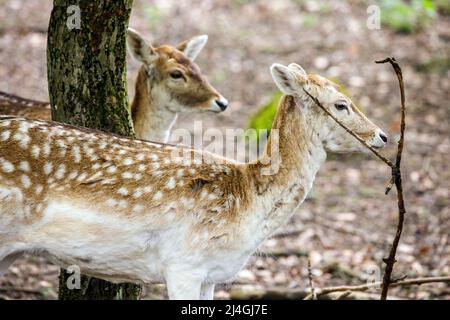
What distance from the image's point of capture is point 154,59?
24.6 ft

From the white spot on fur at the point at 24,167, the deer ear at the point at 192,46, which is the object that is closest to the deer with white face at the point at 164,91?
the deer ear at the point at 192,46

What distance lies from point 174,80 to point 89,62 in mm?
2079

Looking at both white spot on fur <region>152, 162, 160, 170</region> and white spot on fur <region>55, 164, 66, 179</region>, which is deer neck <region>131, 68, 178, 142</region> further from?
white spot on fur <region>55, 164, 66, 179</region>

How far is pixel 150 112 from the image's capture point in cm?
739

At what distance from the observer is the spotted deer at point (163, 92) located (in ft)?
24.0

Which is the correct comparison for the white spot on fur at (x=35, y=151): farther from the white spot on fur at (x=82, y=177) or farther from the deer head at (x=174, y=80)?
the deer head at (x=174, y=80)

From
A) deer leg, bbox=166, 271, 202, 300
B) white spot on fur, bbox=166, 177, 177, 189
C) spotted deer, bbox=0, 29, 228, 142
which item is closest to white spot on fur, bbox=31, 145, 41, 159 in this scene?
white spot on fur, bbox=166, 177, 177, 189

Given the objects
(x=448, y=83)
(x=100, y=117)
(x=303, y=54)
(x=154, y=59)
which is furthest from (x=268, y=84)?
(x=100, y=117)

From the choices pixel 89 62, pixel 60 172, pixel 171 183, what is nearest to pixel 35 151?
pixel 60 172

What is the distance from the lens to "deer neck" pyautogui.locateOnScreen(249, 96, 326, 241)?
16.1 ft

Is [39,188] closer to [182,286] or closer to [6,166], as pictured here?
[6,166]

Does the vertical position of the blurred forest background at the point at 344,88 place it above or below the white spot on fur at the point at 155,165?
below

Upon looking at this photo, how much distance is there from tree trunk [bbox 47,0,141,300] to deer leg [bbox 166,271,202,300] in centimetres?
139
